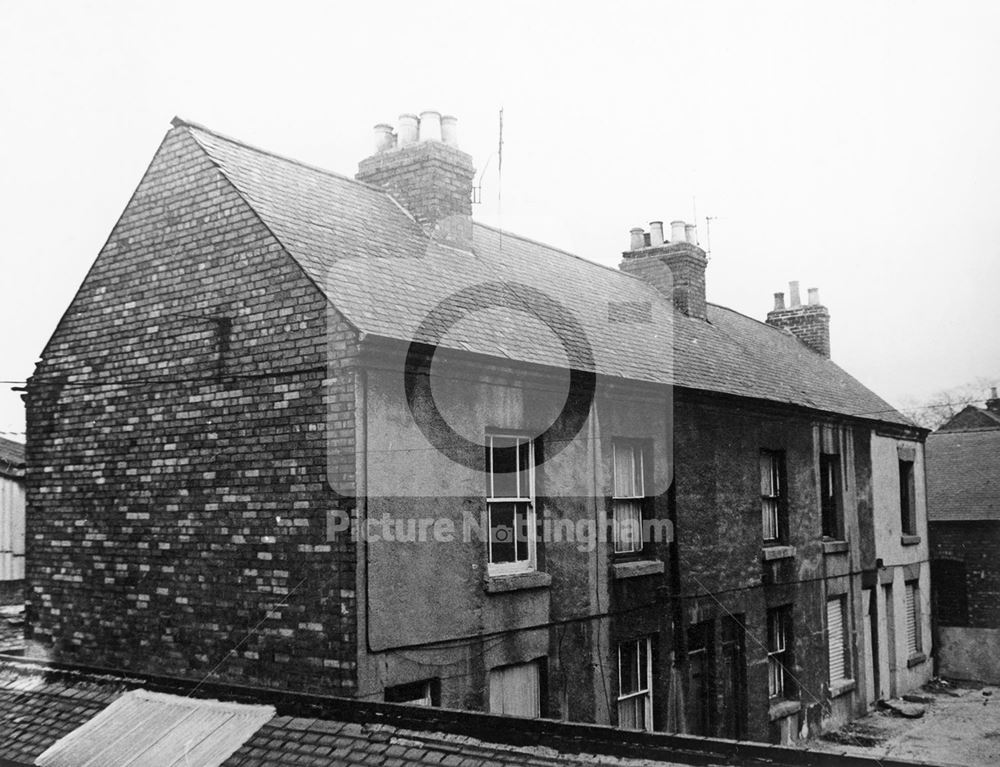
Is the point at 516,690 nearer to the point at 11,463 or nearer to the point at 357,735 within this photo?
the point at 357,735

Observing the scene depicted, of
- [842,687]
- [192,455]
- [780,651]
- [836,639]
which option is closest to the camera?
[192,455]

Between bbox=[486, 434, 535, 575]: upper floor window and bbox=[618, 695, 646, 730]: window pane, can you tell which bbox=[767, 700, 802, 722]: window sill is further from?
bbox=[486, 434, 535, 575]: upper floor window

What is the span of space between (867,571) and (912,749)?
385cm

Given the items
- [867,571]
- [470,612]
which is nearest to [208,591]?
[470,612]

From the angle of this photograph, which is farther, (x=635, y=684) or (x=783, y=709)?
(x=783, y=709)

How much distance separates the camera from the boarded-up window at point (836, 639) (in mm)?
17156

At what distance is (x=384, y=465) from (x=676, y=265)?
11.3m

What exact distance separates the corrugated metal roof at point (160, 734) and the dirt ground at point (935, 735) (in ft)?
34.5

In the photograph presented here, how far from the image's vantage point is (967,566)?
23094 millimetres

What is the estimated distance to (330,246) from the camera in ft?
33.3

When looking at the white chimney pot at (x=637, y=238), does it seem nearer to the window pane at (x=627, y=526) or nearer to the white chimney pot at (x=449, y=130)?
the white chimney pot at (x=449, y=130)

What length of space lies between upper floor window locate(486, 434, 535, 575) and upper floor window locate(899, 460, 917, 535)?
13511 mm

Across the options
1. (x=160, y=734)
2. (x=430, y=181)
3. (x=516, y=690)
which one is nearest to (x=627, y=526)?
(x=516, y=690)

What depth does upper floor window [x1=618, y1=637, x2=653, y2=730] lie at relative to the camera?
472 inches
